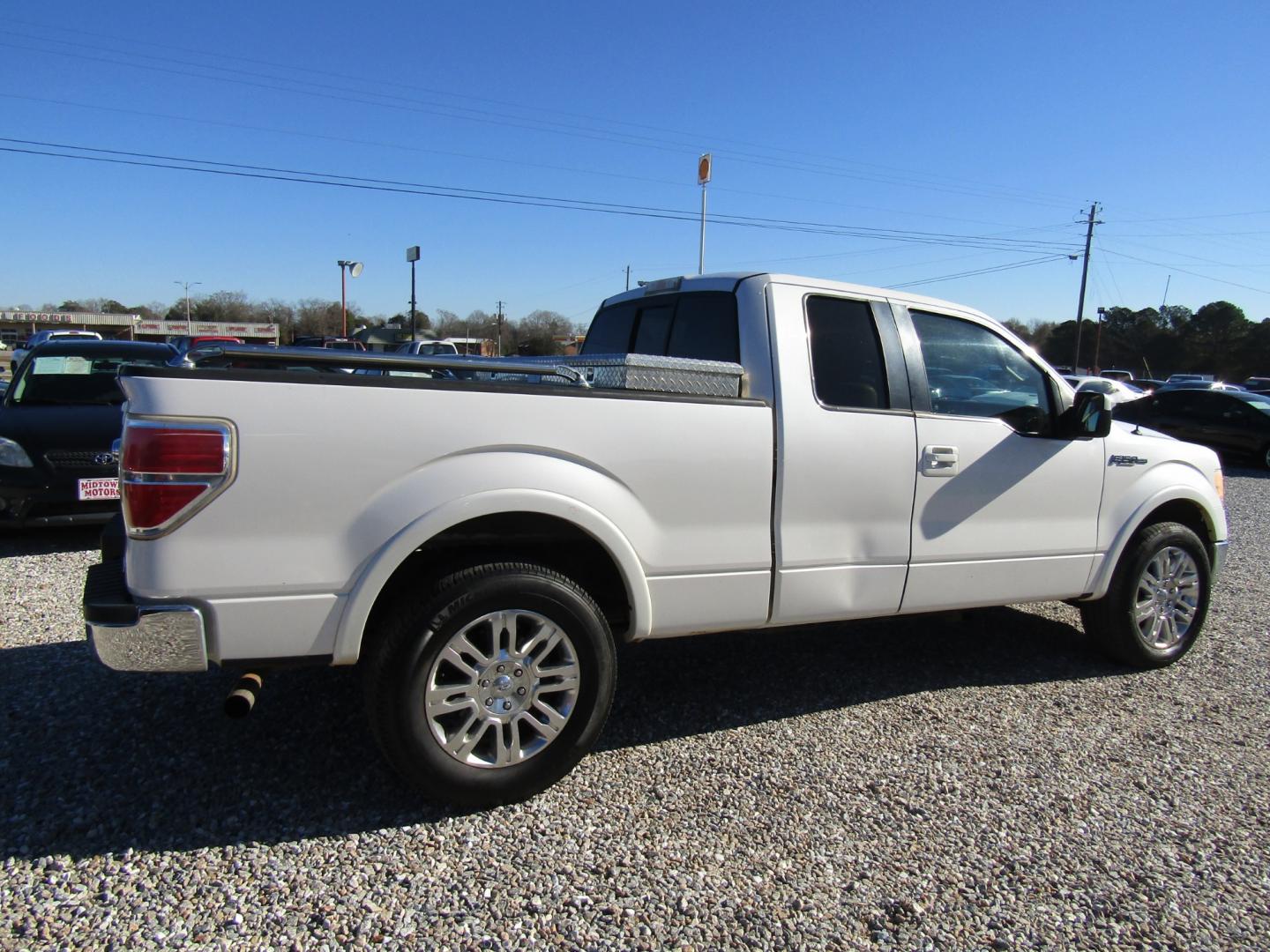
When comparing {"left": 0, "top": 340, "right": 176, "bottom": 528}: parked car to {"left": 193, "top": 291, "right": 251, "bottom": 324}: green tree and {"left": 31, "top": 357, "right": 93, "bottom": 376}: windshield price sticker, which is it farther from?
{"left": 193, "top": 291, "right": 251, "bottom": 324}: green tree

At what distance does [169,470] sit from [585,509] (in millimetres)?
1308

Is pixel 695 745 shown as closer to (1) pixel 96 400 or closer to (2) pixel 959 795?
(2) pixel 959 795

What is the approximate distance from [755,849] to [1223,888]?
4.84 ft

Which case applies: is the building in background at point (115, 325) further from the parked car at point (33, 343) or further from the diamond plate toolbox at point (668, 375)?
the diamond plate toolbox at point (668, 375)

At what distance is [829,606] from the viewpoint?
367cm

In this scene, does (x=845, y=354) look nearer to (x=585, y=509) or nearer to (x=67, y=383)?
(x=585, y=509)

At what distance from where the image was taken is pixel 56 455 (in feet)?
21.6

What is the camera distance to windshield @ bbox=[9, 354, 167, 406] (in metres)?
7.29

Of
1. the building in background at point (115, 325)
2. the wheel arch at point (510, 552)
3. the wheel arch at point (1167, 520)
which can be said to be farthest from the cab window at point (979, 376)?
the building in background at point (115, 325)

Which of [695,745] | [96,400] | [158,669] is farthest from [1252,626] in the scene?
[96,400]

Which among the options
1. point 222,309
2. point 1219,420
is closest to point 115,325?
point 222,309

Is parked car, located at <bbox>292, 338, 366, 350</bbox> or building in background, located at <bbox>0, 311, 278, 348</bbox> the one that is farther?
building in background, located at <bbox>0, 311, 278, 348</bbox>

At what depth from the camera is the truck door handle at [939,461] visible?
3.85 m

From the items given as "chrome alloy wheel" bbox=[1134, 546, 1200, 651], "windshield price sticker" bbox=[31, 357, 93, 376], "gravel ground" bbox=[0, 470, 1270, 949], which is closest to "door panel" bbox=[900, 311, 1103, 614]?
"chrome alloy wheel" bbox=[1134, 546, 1200, 651]
